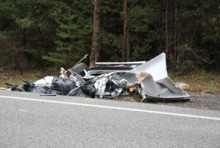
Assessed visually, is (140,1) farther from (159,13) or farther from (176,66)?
(176,66)

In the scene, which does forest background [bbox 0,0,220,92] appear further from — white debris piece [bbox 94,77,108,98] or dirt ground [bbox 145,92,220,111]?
white debris piece [bbox 94,77,108,98]

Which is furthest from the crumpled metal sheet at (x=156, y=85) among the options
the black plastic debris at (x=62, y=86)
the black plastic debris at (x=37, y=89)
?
the black plastic debris at (x=37, y=89)

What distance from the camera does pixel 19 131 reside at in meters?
3.84

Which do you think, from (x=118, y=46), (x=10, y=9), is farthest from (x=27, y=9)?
(x=118, y=46)

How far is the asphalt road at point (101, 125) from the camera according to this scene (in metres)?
3.46

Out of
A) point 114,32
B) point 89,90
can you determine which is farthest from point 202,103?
point 114,32

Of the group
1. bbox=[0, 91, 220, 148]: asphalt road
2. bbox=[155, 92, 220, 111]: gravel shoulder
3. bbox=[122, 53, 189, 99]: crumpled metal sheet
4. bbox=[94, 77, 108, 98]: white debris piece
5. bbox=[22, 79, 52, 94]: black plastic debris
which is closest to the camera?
bbox=[0, 91, 220, 148]: asphalt road

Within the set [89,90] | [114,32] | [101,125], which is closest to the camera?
[101,125]

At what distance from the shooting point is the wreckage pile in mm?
Answer: 6723

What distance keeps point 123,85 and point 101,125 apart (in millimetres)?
3146

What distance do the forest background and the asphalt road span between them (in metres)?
12.0

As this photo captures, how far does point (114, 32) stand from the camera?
22969 millimetres

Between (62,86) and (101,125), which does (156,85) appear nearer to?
(62,86)

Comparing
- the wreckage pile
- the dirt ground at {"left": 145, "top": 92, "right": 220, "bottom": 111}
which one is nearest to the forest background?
the dirt ground at {"left": 145, "top": 92, "right": 220, "bottom": 111}
